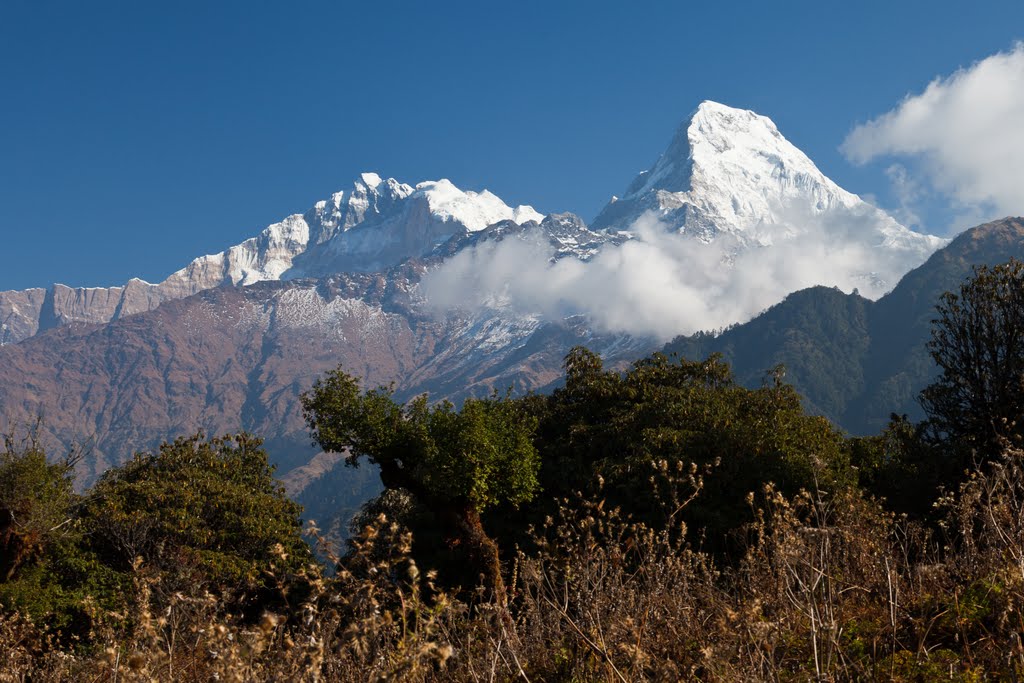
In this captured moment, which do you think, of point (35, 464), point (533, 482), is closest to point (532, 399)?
point (533, 482)

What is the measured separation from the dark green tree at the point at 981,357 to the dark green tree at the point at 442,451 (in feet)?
48.4

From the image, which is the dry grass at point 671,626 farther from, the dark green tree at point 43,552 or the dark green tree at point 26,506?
the dark green tree at point 26,506

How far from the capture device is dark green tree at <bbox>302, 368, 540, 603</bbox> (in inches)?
829

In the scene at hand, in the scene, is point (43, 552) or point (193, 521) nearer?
point (43, 552)

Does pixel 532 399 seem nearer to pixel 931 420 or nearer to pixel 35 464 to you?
pixel 931 420

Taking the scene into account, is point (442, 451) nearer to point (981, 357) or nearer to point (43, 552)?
point (43, 552)

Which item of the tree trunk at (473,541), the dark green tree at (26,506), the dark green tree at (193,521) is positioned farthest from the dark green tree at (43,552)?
the tree trunk at (473,541)

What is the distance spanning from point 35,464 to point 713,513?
21608 mm

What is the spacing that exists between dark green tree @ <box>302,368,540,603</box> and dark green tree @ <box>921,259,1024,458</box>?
1475 centimetres

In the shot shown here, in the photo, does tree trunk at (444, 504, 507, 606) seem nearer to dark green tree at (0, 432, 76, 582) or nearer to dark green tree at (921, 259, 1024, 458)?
dark green tree at (0, 432, 76, 582)

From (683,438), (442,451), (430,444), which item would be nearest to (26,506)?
(430,444)

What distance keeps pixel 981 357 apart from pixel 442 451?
18848mm

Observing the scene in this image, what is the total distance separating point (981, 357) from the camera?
82.7 ft

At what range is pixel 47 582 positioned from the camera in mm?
22500
